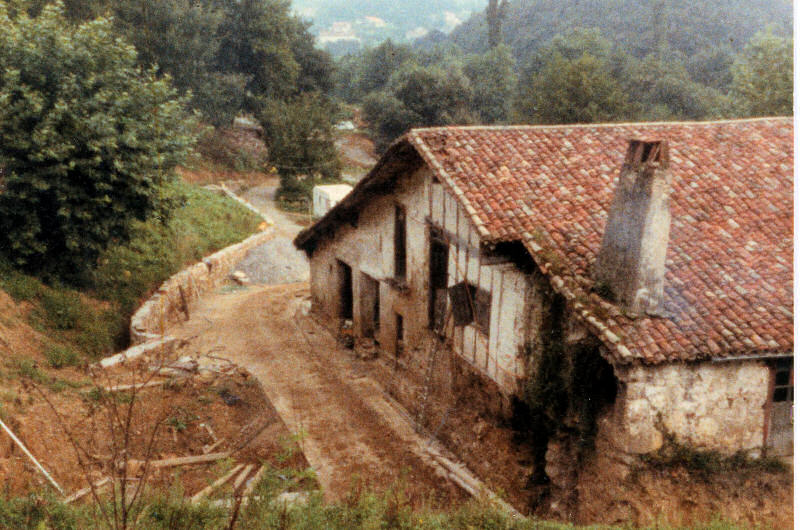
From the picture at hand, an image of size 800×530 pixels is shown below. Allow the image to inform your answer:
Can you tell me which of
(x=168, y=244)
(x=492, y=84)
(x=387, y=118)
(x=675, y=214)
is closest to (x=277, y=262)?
(x=168, y=244)

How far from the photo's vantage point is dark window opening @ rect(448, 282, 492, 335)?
13.5 meters

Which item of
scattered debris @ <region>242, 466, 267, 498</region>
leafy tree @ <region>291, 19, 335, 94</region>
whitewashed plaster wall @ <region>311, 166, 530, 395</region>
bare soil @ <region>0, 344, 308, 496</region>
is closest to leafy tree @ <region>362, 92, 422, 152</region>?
leafy tree @ <region>291, 19, 335, 94</region>

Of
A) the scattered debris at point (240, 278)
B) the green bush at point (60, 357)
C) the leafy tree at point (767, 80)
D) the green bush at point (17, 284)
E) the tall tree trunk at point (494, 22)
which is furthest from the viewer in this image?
the tall tree trunk at point (494, 22)

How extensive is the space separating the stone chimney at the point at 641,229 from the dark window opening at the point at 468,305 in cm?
353

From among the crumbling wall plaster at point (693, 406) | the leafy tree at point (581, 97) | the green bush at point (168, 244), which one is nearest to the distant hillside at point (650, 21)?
the leafy tree at point (581, 97)

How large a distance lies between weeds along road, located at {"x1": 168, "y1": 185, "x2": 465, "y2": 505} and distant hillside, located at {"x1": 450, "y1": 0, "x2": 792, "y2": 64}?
61625mm

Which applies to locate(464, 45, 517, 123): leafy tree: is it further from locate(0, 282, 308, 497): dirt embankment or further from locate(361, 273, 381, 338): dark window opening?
locate(0, 282, 308, 497): dirt embankment

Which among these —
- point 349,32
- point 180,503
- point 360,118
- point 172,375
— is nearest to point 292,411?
point 172,375

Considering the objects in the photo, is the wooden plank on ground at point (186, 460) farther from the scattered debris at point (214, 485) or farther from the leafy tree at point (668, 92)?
the leafy tree at point (668, 92)

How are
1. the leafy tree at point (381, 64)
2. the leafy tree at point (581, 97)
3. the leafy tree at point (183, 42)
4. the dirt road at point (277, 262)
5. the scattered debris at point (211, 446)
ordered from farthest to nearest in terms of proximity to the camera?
the leafy tree at point (381, 64) → the leafy tree at point (581, 97) → the leafy tree at point (183, 42) → the dirt road at point (277, 262) → the scattered debris at point (211, 446)

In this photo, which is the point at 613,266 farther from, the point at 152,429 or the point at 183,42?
the point at 183,42

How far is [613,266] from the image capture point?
34.2 feet

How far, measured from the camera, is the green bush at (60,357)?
1558 centimetres

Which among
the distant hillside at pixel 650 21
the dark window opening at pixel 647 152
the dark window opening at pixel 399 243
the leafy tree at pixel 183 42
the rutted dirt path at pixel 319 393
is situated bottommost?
the rutted dirt path at pixel 319 393
